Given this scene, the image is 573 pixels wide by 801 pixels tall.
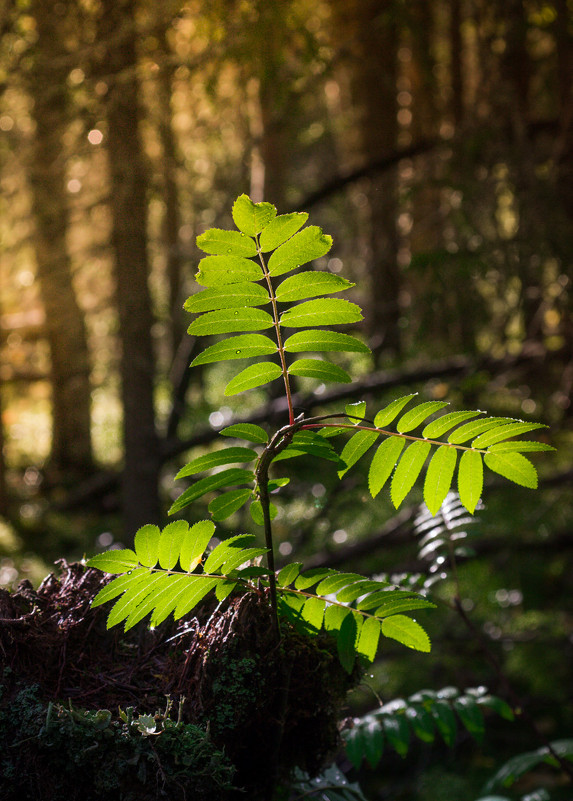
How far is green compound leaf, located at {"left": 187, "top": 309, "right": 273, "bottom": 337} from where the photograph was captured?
0.91 m

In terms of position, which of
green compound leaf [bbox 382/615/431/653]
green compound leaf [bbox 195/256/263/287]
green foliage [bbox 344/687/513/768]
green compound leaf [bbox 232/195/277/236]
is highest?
green compound leaf [bbox 232/195/277/236]

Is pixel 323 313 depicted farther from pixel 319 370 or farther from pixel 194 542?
pixel 194 542

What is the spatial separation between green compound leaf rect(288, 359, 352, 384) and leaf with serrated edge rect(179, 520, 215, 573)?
25cm

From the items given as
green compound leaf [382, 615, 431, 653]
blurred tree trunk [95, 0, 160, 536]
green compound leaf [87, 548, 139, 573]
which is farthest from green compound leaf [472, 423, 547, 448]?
blurred tree trunk [95, 0, 160, 536]

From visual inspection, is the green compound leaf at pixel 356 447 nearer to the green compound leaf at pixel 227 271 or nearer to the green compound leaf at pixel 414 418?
the green compound leaf at pixel 414 418

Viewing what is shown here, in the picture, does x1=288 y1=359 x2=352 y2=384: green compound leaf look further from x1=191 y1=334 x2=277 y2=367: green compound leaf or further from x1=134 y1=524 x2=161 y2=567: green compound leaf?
x1=134 y1=524 x2=161 y2=567: green compound leaf

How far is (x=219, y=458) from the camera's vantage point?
92 centimetres

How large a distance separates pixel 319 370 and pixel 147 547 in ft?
1.14

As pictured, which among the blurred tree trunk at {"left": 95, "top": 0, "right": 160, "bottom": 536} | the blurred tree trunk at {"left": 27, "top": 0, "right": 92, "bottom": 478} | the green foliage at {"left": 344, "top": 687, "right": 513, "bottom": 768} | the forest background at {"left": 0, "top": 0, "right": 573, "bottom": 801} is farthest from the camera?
the blurred tree trunk at {"left": 27, "top": 0, "right": 92, "bottom": 478}

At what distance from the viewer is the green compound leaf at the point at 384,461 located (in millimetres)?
934

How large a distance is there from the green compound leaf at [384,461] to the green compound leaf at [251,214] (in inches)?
13.8

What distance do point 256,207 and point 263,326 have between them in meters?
0.16

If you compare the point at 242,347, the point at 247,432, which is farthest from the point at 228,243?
the point at 247,432

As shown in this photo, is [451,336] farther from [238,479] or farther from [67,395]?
[67,395]
